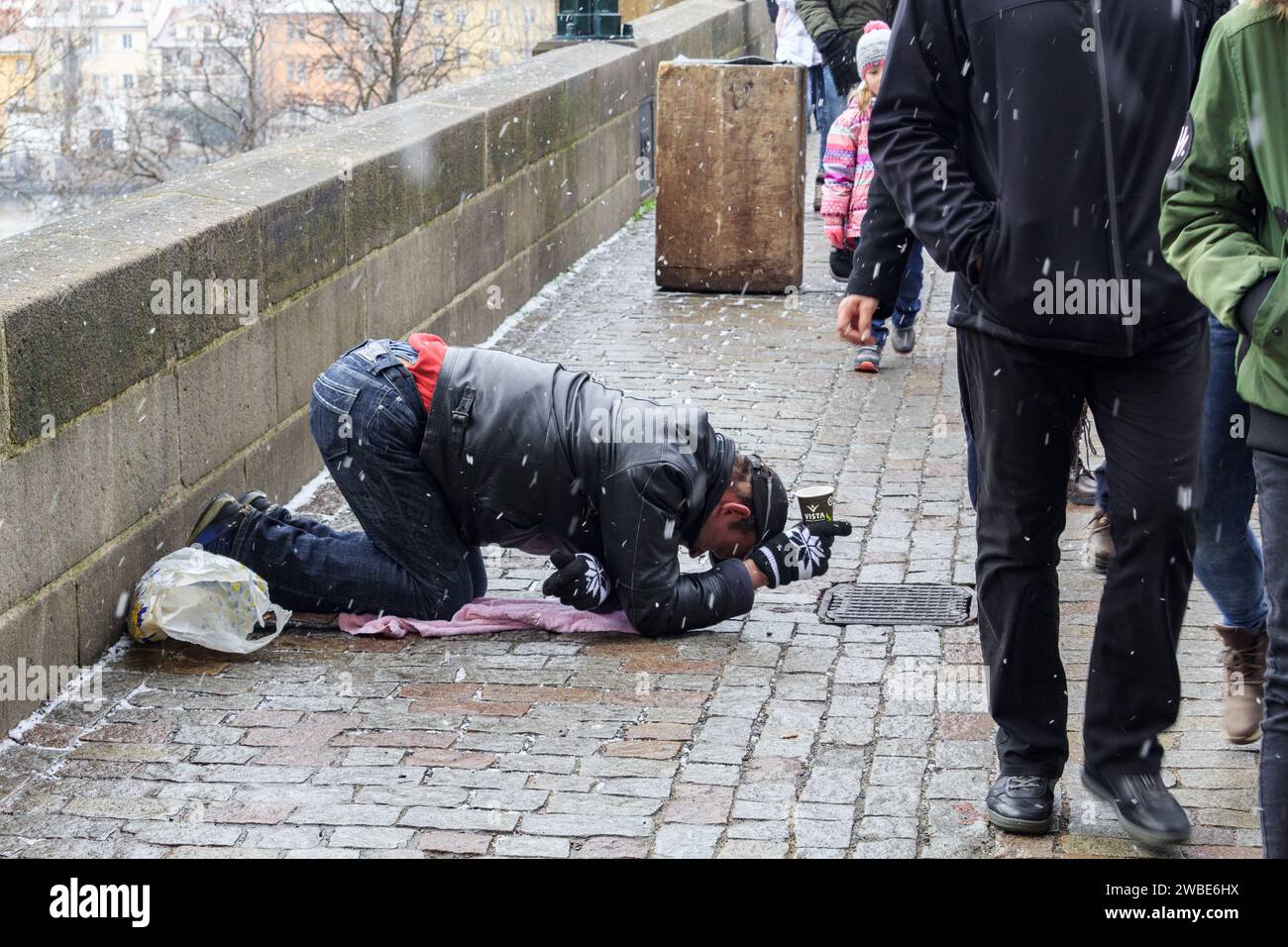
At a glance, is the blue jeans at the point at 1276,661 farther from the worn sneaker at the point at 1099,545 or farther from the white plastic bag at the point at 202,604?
the white plastic bag at the point at 202,604

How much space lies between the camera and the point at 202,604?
197 inches

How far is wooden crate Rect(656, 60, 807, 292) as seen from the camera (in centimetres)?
980

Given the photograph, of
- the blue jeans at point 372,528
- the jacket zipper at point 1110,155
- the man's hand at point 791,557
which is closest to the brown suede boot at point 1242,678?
the jacket zipper at point 1110,155

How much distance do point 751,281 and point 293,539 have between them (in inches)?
208

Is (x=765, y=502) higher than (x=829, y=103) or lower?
lower

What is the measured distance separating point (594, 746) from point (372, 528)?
1.25 metres

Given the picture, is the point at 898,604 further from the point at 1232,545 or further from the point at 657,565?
the point at 1232,545

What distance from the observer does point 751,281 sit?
10.2 metres

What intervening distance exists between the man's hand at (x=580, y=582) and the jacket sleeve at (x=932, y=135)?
1727 mm

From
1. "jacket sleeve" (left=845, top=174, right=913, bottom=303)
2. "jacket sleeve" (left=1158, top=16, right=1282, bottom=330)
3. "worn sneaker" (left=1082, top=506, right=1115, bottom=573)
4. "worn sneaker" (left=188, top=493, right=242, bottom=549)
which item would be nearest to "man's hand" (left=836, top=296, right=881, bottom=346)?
"jacket sleeve" (left=845, top=174, right=913, bottom=303)

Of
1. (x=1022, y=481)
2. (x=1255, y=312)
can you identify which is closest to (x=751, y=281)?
(x=1022, y=481)

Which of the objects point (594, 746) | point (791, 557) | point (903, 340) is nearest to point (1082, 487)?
point (791, 557)

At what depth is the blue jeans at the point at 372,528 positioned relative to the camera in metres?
5.18

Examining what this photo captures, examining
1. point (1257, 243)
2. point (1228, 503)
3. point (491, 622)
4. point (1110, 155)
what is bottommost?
point (491, 622)
